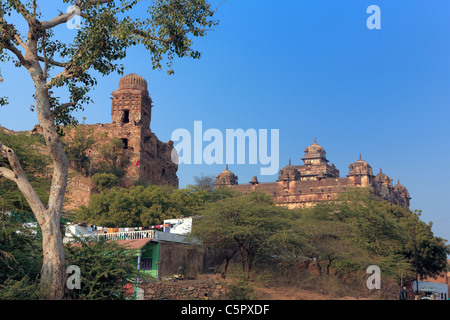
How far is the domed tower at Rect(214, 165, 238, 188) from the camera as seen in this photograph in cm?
8161

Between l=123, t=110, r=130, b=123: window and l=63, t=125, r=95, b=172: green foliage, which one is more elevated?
l=123, t=110, r=130, b=123: window

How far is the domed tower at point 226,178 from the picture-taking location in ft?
268

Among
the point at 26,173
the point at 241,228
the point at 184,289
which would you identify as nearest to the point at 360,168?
the point at 241,228

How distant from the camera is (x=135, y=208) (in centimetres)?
3784

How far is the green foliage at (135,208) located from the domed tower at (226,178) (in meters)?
39.8

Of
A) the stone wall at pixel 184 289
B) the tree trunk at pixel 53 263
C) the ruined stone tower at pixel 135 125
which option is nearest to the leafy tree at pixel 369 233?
the stone wall at pixel 184 289

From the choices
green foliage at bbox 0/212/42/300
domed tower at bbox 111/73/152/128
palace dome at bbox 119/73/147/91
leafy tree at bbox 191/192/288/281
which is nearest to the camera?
green foliage at bbox 0/212/42/300

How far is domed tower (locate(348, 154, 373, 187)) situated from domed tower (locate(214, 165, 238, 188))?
57.3ft

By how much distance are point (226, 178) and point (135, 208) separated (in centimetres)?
4485

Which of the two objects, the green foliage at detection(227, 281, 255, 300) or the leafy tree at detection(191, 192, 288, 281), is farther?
the leafy tree at detection(191, 192, 288, 281)

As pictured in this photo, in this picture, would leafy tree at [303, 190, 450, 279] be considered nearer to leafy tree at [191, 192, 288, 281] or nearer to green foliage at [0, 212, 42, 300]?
leafy tree at [191, 192, 288, 281]

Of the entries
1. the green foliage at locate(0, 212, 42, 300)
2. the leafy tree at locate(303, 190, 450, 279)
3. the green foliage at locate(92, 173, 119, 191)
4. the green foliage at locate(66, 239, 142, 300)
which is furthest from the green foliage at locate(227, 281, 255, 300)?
the green foliage at locate(92, 173, 119, 191)

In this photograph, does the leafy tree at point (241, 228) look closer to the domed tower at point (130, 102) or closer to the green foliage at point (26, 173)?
the green foliage at point (26, 173)

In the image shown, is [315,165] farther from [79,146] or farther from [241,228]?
[241,228]
